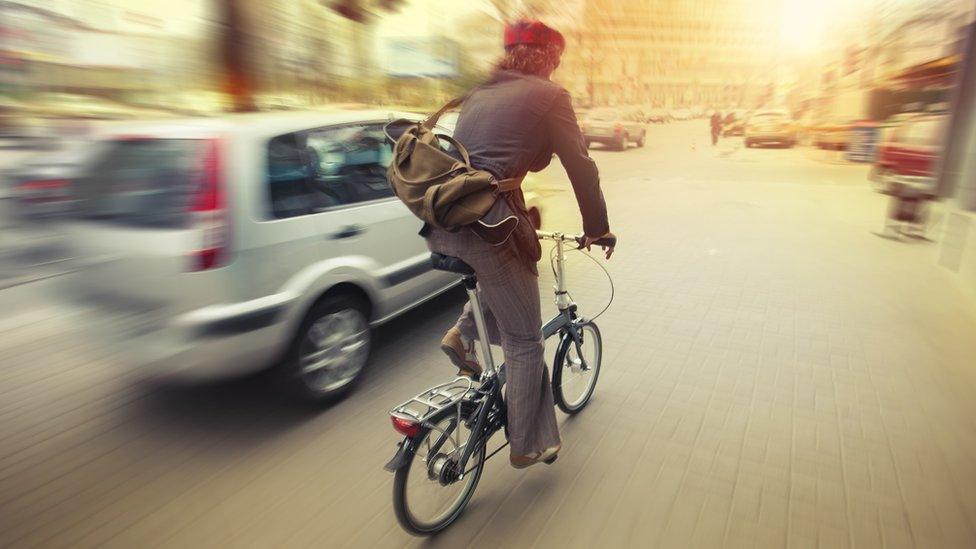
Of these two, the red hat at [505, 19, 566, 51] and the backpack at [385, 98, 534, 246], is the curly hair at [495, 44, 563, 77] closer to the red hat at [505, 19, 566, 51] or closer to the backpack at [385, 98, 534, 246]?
the red hat at [505, 19, 566, 51]

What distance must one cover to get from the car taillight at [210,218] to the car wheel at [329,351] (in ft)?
2.14

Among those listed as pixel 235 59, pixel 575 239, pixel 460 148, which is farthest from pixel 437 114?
pixel 235 59

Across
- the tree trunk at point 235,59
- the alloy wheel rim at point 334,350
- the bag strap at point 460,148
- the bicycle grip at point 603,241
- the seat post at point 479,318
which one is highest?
the tree trunk at point 235,59

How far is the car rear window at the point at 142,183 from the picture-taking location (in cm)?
273

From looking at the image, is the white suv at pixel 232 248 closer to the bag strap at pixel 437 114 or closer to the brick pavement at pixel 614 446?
the brick pavement at pixel 614 446

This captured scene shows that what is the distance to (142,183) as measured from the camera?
2863 mm

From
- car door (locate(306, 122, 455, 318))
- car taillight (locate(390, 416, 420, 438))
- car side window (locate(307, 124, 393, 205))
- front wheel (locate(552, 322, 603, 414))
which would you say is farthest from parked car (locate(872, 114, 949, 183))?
car taillight (locate(390, 416, 420, 438))

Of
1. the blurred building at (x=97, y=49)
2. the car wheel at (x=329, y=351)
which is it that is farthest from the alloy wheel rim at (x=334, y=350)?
the blurred building at (x=97, y=49)

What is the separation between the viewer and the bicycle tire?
82.9 inches

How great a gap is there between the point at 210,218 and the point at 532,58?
5.69ft

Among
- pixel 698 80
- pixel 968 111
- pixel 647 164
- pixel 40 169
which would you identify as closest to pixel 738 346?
pixel 968 111

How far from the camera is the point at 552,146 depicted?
7.13 feet

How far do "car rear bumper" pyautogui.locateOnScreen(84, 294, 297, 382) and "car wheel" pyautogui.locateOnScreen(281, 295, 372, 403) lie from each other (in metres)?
0.22

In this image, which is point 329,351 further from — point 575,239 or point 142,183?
point 575,239
